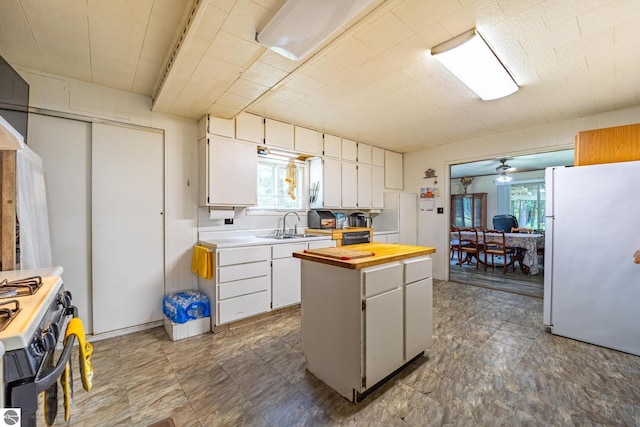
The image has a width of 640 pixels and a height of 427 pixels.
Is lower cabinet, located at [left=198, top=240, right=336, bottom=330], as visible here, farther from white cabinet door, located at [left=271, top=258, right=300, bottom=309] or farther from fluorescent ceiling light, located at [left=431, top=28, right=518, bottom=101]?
fluorescent ceiling light, located at [left=431, top=28, right=518, bottom=101]

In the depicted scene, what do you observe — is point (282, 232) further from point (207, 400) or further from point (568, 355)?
point (568, 355)

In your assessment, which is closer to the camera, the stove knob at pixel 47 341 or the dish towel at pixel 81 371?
the stove knob at pixel 47 341

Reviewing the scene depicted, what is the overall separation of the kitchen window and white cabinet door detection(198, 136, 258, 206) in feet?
1.45

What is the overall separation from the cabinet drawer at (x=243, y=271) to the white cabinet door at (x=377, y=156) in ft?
9.57

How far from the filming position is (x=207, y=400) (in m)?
1.77

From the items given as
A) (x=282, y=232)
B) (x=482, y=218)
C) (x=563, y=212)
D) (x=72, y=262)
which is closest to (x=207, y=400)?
(x=72, y=262)

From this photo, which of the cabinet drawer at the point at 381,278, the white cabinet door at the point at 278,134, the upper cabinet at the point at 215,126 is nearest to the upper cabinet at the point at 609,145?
the cabinet drawer at the point at 381,278

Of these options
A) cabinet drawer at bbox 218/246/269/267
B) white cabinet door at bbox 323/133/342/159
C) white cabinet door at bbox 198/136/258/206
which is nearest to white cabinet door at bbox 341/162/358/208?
white cabinet door at bbox 323/133/342/159

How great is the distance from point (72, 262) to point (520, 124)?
5.65 m

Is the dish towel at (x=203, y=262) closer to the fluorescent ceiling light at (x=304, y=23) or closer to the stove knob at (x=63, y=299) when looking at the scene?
the stove knob at (x=63, y=299)

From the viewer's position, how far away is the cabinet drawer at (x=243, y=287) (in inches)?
109

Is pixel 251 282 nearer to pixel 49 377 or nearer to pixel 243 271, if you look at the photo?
pixel 243 271

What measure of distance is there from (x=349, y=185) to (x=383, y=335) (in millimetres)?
3023

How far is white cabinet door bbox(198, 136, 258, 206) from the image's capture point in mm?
3025
